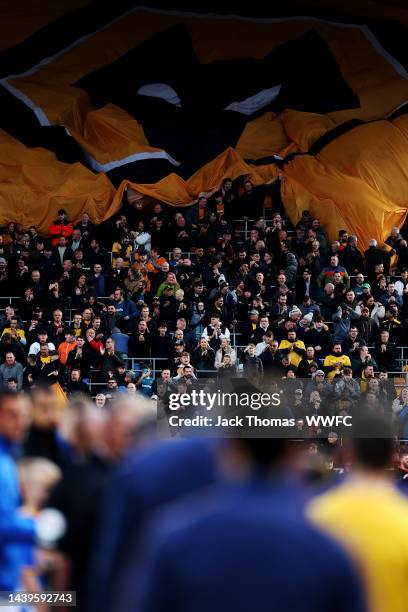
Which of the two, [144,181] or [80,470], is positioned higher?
[144,181]

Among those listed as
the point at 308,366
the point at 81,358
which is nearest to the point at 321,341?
the point at 308,366

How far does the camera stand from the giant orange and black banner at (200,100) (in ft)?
76.5

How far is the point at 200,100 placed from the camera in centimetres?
2483

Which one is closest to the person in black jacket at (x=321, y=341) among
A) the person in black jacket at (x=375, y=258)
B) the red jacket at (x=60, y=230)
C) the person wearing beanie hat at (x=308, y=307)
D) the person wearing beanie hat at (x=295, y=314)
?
the person wearing beanie hat at (x=295, y=314)

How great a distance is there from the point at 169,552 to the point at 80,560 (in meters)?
2.40

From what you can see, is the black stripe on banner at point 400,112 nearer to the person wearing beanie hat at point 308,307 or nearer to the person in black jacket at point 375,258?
the person in black jacket at point 375,258

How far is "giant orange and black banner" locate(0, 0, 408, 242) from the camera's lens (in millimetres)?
23328

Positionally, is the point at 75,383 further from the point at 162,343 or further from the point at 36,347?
the point at 162,343

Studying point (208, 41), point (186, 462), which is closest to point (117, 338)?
point (208, 41)

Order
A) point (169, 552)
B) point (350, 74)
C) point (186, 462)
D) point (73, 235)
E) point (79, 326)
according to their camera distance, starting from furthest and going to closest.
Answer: point (350, 74) → point (73, 235) → point (79, 326) → point (186, 462) → point (169, 552)

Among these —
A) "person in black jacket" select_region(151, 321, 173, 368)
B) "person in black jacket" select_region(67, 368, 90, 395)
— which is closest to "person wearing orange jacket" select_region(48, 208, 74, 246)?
"person in black jacket" select_region(151, 321, 173, 368)

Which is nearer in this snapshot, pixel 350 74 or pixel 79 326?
pixel 79 326

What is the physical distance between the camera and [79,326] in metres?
17.9

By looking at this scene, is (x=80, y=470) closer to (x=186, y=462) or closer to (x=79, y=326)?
(x=186, y=462)
